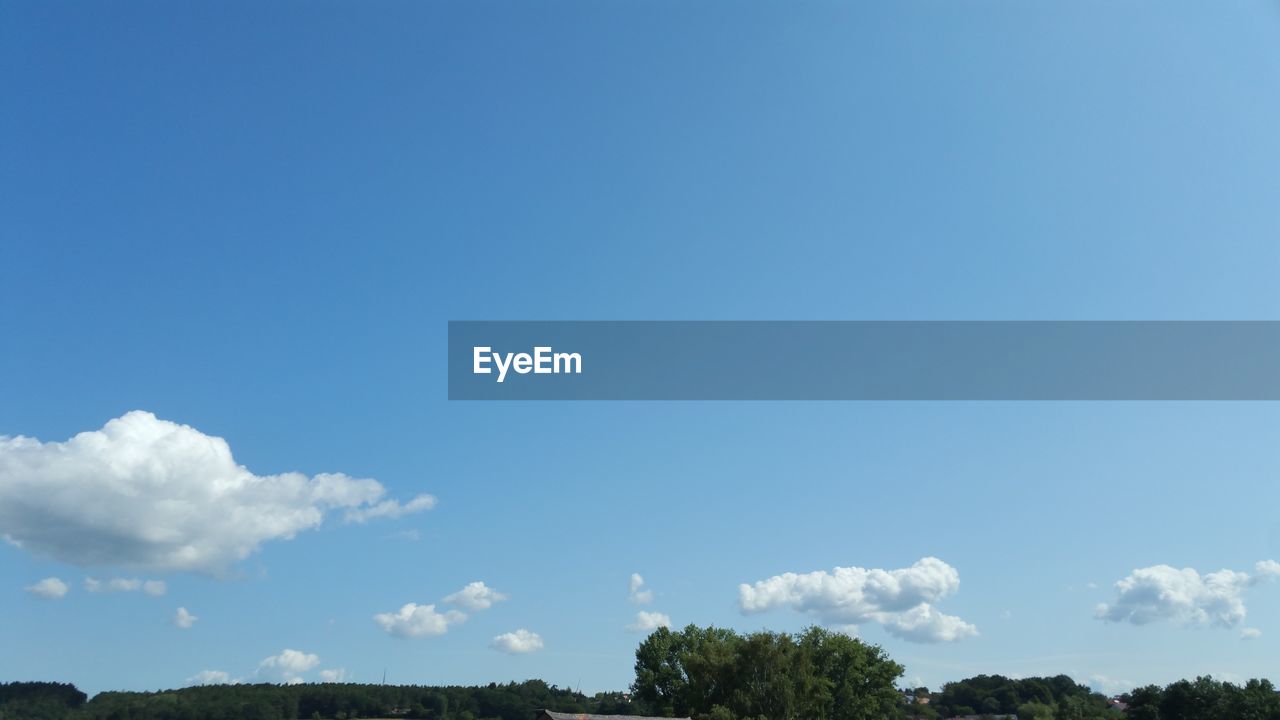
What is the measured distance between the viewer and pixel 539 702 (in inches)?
6732

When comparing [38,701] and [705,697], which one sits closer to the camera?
[705,697]

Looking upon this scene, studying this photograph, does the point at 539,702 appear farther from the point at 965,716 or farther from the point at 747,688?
the point at 747,688

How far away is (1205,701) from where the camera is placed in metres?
102

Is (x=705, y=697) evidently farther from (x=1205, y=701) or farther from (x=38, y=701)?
(x=38, y=701)

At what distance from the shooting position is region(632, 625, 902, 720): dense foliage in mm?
70812

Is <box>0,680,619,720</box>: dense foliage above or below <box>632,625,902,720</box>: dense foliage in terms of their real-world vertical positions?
below

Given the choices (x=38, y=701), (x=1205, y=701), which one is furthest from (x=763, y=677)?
(x=38, y=701)

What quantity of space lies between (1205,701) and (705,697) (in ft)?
218

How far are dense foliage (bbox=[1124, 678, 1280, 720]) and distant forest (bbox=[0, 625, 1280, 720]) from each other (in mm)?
150

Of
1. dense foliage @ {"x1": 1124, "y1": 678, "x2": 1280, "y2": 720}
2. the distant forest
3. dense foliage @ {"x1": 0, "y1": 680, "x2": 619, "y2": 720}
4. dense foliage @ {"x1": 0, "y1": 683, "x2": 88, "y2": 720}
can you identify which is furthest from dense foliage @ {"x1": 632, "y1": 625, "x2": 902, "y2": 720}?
dense foliage @ {"x1": 0, "y1": 683, "x2": 88, "y2": 720}

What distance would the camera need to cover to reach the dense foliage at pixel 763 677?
70.8 m

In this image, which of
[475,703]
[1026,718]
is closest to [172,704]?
[475,703]

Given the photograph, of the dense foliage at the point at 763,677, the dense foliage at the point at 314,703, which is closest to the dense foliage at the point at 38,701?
the dense foliage at the point at 314,703

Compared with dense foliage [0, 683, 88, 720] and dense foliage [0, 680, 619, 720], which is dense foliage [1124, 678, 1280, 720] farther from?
dense foliage [0, 683, 88, 720]
